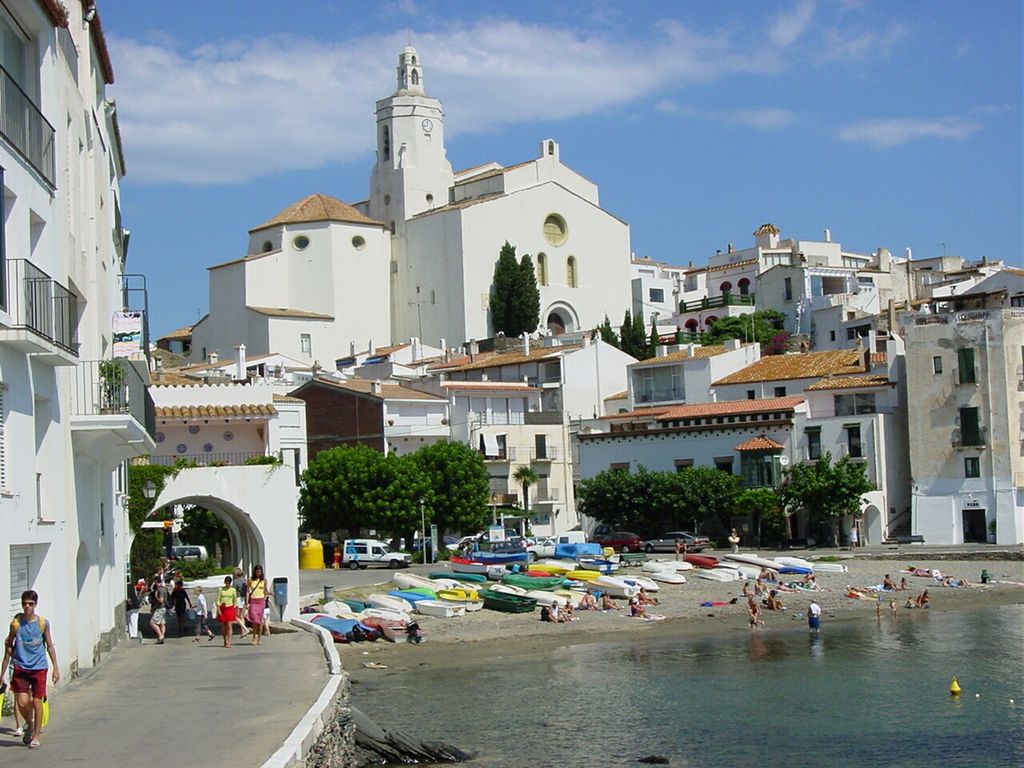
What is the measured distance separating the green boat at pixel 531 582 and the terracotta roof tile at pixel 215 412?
12144mm

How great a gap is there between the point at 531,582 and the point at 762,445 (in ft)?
64.0

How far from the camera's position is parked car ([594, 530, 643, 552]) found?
63156mm

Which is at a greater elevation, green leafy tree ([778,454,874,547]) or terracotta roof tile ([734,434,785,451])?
terracotta roof tile ([734,434,785,451])

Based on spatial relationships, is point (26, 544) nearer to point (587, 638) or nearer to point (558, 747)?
point (558, 747)

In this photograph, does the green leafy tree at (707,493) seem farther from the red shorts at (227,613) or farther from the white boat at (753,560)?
the red shorts at (227,613)

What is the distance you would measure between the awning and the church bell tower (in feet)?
147

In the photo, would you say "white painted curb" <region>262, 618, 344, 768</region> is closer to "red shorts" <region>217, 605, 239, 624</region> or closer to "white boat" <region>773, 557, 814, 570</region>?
"red shorts" <region>217, 605, 239, 624</region>

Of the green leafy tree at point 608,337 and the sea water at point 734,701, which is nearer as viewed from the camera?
the sea water at point 734,701

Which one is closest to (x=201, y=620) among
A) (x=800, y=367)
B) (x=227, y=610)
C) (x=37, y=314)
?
(x=227, y=610)

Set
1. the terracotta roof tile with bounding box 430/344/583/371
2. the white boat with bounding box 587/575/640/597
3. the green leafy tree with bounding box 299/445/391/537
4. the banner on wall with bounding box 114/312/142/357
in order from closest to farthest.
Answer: the banner on wall with bounding box 114/312/142/357 < the white boat with bounding box 587/575/640/597 < the green leafy tree with bounding box 299/445/391/537 < the terracotta roof tile with bounding box 430/344/583/371

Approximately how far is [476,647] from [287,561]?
856 centimetres

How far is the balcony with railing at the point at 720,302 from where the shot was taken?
370 ft

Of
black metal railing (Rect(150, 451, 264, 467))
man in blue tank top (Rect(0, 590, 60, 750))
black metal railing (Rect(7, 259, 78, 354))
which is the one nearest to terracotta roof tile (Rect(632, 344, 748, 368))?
black metal railing (Rect(150, 451, 264, 467))

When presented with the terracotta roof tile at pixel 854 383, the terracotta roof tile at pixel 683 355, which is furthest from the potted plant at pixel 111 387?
the terracotta roof tile at pixel 683 355
